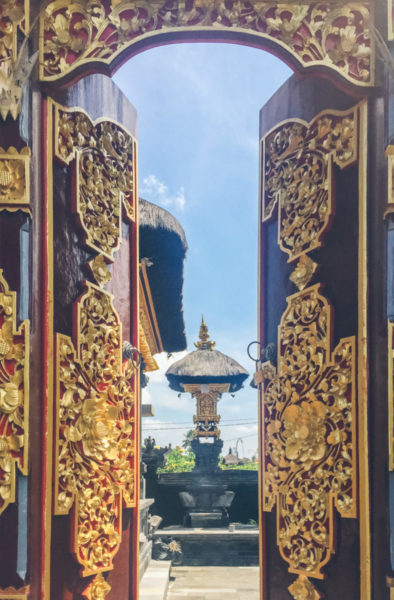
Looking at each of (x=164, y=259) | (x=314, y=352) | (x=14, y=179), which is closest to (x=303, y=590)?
(x=314, y=352)

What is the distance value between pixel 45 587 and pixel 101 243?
1.70 metres

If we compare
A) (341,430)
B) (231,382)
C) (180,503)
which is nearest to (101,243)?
(341,430)

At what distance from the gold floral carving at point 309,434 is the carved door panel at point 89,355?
Answer: 814 millimetres

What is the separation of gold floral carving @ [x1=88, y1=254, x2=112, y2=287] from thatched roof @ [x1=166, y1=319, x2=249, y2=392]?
357 inches

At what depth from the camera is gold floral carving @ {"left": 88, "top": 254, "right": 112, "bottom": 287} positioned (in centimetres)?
304

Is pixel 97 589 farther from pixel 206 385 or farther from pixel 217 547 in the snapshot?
pixel 206 385

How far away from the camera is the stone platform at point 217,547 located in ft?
31.0

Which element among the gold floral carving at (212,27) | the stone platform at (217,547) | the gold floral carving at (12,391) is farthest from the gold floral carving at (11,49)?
the stone platform at (217,547)

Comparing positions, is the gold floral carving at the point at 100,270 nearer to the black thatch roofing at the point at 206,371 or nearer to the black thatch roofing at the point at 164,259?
the black thatch roofing at the point at 164,259

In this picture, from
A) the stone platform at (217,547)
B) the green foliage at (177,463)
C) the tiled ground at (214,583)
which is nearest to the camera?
the tiled ground at (214,583)

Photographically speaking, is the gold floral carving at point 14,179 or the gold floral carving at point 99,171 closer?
the gold floral carving at point 14,179

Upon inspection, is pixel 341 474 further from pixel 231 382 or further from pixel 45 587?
pixel 231 382

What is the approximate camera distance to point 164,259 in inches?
250

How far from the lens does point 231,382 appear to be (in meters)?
12.3
